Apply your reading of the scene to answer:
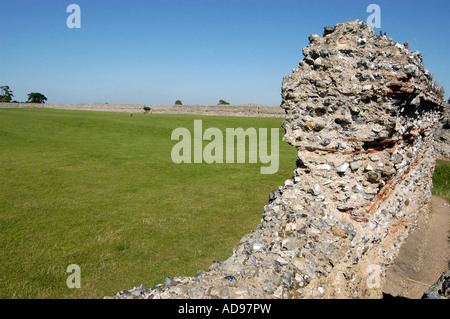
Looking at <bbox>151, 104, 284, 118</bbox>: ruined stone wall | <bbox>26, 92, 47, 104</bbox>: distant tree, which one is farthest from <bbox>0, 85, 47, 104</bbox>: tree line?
<bbox>151, 104, 284, 118</bbox>: ruined stone wall

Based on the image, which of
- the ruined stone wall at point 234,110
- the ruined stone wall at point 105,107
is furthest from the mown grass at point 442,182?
the ruined stone wall at point 105,107

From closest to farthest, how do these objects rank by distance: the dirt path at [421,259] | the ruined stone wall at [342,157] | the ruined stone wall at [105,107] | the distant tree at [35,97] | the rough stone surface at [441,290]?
the rough stone surface at [441,290]
the ruined stone wall at [342,157]
the dirt path at [421,259]
the ruined stone wall at [105,107]
the distant tree at [35,97]

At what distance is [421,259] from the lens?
6648mm

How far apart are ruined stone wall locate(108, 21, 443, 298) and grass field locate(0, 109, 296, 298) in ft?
8.70

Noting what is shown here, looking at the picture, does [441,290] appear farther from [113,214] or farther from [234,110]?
[234,110]

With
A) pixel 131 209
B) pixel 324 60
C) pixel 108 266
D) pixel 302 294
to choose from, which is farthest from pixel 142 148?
pixel 302 294

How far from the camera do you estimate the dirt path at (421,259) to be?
5504 millimetres

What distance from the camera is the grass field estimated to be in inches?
220

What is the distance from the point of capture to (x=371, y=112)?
4355 millimetres

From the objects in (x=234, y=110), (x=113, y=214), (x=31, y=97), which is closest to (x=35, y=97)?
(x=31, y=97)

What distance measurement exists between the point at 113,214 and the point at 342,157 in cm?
623

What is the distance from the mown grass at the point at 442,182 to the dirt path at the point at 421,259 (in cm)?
246

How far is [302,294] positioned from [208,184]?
27.7 feet

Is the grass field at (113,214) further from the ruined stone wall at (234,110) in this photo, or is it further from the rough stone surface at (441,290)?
the ruined stone wall at (234,110)
